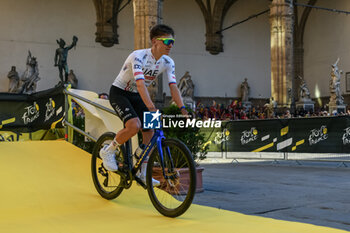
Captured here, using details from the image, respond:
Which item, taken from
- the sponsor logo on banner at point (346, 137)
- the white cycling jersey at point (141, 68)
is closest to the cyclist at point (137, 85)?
the white cycling jersey at point (141, 68)

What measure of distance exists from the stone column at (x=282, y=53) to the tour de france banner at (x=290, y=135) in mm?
8528

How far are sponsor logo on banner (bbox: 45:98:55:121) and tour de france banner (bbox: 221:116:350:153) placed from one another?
522 centimetres

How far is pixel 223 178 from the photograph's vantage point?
6688 mm

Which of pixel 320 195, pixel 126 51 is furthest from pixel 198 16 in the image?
pixel 320 195

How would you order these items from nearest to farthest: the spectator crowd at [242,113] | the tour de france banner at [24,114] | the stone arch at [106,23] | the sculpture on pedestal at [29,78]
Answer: the tour de france banner at [24,114] → the spectator crowd at [242,113] → the sculpture on pedestal at [29,78] → the stone arch at [106,23]

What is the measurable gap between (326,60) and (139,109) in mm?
25672

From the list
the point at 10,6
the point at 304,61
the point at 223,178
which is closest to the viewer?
the point at 223,178

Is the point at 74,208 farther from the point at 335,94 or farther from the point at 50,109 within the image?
the point at 335,94

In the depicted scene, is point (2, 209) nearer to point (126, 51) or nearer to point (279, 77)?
point (279, 77)

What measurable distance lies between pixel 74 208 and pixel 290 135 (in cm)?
694

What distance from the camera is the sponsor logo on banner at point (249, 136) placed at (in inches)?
404

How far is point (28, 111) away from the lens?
7.00 meters

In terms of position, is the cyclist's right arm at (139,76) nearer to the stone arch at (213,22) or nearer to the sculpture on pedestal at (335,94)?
the sculpture on pedestal at (335,94)

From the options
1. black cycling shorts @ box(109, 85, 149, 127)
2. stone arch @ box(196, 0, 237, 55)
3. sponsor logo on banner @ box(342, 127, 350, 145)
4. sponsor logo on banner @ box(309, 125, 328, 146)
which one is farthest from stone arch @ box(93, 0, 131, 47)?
black cycling shorts @ box(109, 85, 149, 127)
